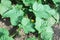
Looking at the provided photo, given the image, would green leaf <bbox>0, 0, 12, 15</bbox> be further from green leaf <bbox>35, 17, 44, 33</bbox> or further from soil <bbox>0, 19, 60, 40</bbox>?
green leaf <bbox>35, 17, 44, 33</bbox>

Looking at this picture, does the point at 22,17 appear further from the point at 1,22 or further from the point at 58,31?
the point at 58,31

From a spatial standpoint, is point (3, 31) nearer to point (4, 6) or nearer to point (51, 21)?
point (4, 6)

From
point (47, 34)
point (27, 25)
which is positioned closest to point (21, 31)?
point (27, 25)

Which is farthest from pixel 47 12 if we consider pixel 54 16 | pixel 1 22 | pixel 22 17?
pixel 1 22

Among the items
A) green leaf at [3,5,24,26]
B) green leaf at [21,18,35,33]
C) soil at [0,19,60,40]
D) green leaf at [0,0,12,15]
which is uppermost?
green leaf at [0,0,12,15]

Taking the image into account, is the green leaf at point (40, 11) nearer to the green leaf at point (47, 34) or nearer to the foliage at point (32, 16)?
the foliage at point (32, 16)

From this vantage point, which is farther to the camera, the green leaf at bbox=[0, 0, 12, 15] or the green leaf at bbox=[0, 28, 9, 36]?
the green leaf at bbox=[0, 0, 12, 15]

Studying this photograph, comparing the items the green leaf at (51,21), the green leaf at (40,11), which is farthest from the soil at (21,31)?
the green leaf at (40,11)

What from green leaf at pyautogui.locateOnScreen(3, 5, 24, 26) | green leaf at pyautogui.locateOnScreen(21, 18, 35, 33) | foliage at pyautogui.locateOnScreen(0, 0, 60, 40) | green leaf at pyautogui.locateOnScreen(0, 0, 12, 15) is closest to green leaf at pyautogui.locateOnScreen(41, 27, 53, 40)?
foliage at pyautogui.locateOnScreen(0, 0, 60, 40)

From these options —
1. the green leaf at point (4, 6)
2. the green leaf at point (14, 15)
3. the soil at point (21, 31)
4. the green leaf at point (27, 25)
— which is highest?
the green leaf at point (4, 6)
